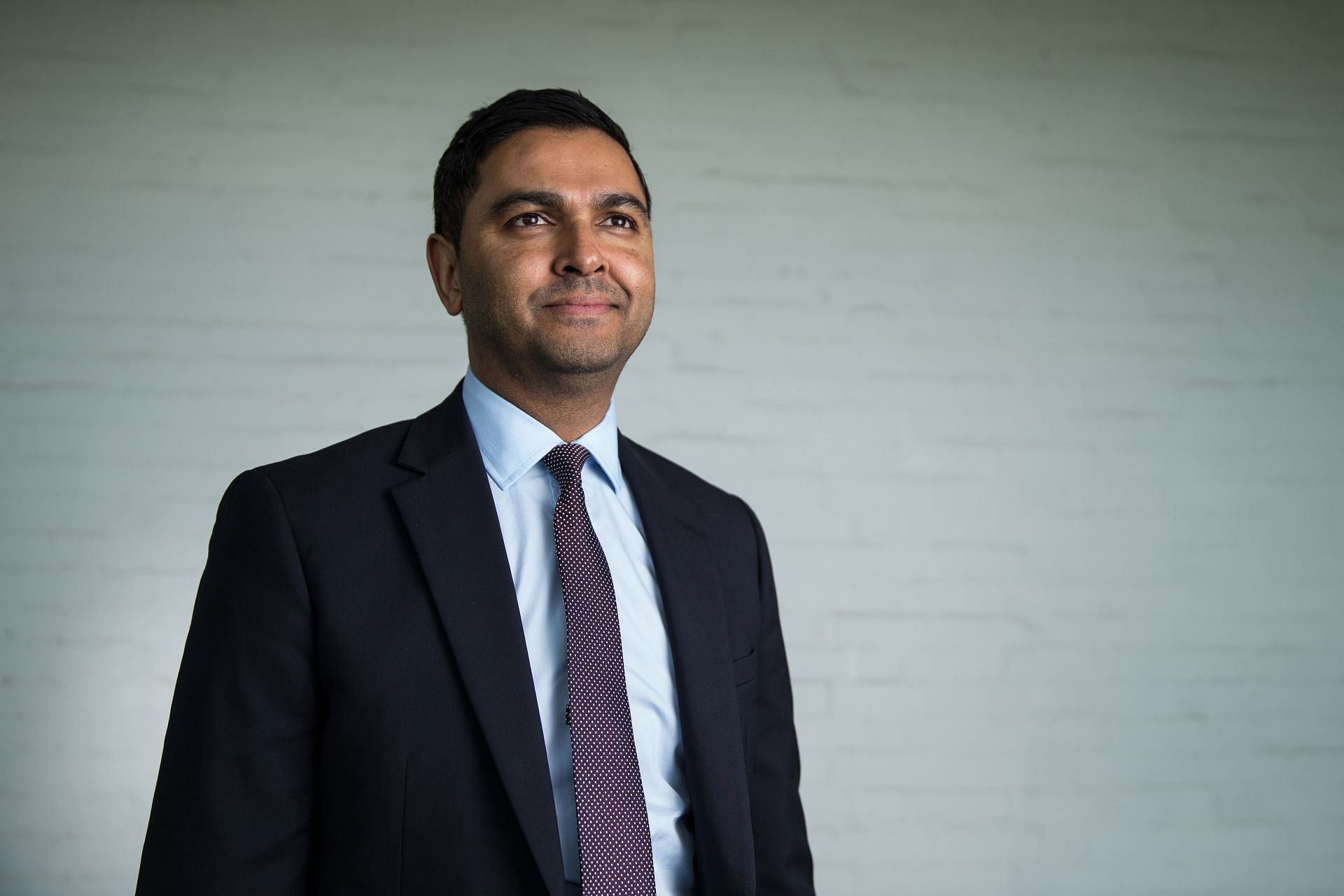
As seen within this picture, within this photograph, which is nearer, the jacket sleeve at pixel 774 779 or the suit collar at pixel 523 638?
the suit collar at pixel 523 638

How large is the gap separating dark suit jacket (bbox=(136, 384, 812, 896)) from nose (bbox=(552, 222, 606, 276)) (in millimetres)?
321

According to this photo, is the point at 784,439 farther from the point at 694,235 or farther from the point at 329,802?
the point at 329,802

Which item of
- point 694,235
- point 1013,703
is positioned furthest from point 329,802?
point 1013,703

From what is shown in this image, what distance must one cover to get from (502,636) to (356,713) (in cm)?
18

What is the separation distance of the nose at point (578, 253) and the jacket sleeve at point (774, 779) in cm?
54

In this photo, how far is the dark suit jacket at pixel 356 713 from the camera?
122 cm

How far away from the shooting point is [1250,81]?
3344mm

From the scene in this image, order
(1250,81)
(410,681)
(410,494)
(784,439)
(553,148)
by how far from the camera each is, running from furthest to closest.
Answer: (1250,81), (784,439), (553,148), (410,494), (410,681)

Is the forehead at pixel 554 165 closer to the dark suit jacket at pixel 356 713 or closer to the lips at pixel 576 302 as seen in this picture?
the lips at pixel 576 302

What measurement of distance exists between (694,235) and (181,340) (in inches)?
55.8

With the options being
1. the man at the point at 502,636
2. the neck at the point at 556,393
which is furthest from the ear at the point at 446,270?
the neck at the point at 556,393

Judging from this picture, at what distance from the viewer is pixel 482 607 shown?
1301 millimetres

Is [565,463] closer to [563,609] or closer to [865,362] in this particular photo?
[563,609]

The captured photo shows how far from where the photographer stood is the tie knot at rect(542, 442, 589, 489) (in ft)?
4.81
